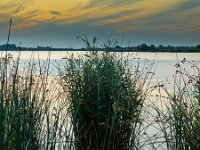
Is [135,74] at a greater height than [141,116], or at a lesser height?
greater

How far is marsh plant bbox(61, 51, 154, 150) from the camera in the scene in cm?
688

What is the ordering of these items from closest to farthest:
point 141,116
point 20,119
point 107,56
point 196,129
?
1. point 20,119
2. point 196,129
3. point 141,116
4. point 107,56

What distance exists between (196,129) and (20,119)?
1922 mm

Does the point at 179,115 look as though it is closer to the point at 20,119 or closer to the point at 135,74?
the point at 20,119

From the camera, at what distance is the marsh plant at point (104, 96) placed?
688cm

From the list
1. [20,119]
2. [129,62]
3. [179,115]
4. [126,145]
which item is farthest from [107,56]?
[20,119]

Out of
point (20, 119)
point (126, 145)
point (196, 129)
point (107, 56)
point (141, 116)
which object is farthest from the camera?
point (107, 56)

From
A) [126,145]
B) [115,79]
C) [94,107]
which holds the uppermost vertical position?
[115,79]

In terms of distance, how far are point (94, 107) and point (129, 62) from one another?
1.41 meters

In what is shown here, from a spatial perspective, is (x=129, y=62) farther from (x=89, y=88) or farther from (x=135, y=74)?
(x=89, y=88)

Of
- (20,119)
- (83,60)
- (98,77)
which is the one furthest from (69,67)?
(20,119)

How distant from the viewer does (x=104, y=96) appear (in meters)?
7.19

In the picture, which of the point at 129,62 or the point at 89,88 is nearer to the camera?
the point at 89,88

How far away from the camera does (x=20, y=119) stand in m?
3.90
